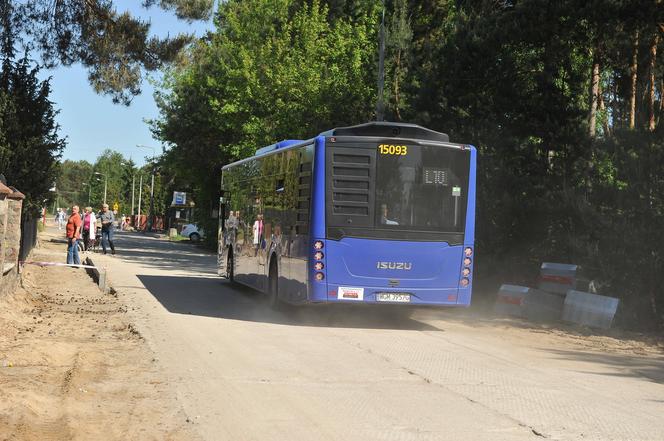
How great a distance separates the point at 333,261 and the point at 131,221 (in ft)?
362

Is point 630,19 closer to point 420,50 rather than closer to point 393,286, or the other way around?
point 393,286

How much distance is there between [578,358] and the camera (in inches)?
472

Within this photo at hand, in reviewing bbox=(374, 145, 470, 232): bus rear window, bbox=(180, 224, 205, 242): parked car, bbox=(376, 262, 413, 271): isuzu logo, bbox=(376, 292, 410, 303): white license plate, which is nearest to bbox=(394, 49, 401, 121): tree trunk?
bbox=(374, 145, 470, 232): bus rear window

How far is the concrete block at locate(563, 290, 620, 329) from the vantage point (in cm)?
1536

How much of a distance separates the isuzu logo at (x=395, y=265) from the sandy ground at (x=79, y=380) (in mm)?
3992

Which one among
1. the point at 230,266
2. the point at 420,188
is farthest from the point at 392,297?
the point at 230,266

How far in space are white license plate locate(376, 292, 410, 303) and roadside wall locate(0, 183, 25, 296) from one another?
597 cm

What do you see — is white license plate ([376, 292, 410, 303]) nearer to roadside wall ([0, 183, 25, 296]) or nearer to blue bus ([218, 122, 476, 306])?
blue bus ([218, 122, 476, 306])

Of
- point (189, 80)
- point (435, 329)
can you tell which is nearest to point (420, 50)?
point (189, 80)

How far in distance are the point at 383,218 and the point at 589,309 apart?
4.52 m

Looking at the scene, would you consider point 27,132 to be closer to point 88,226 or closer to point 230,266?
point 230,266

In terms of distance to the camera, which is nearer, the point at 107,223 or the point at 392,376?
the point at 392,376

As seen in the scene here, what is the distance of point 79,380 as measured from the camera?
27.8 ft

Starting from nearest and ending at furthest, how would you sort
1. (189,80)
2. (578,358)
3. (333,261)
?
(578,358)
(333,261)
(189,80)
